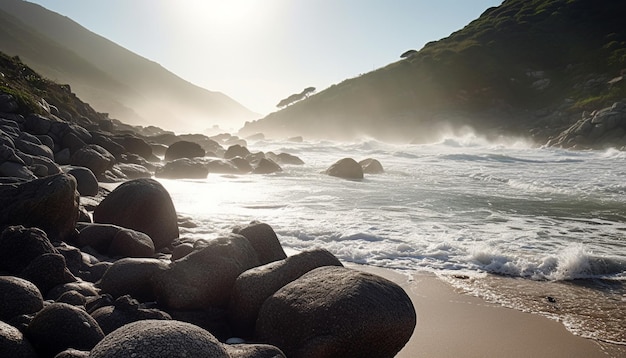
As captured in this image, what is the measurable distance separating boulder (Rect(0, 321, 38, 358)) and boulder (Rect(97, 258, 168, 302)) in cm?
154

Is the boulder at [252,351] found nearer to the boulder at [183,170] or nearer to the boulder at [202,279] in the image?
the boulder at [202,279]

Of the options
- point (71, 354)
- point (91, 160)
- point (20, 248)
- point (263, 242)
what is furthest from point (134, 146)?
point (71, 354)

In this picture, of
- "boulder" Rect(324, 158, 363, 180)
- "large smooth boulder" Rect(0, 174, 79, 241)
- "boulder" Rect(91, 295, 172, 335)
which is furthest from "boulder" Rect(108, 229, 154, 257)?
"boulder" Rect(324, 158, 363, 180)

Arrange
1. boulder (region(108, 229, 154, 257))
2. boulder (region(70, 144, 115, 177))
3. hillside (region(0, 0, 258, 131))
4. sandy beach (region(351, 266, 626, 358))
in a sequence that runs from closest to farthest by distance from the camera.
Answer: sandy beach (region(351, 266, 626, 358)) → boulder (region(108, 229, 154, 257)) → boulder (region(70, 144, 115, 177)) → hillside (region(0, 0, 258, 131))

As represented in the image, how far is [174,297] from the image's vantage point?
4348mm

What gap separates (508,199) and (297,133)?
2756 inches

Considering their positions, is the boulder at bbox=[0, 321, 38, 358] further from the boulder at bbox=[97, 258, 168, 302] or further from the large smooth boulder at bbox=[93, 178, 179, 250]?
the large smooth boulder at bbox=[93, 178, 179, 250]

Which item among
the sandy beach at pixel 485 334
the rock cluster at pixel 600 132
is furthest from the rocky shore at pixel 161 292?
the rock cluster at pixel 600 132

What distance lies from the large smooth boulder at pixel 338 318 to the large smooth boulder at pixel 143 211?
3952 mm

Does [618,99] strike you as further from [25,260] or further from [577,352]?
[25,260]

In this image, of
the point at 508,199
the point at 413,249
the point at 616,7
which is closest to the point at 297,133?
the point at 616,7

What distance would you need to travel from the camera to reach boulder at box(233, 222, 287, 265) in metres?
5.79

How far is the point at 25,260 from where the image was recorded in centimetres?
454

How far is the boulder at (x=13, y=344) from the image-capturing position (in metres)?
2.77
